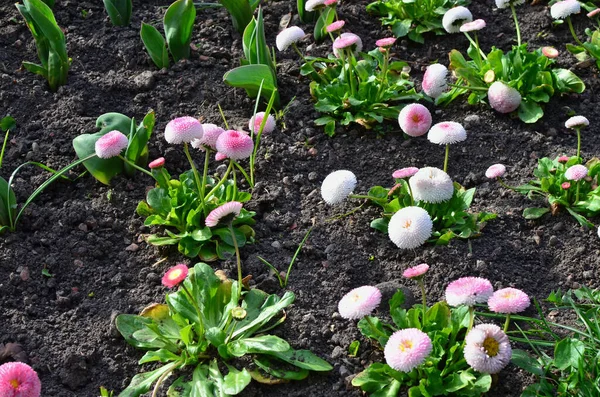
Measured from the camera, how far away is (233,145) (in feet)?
8.77

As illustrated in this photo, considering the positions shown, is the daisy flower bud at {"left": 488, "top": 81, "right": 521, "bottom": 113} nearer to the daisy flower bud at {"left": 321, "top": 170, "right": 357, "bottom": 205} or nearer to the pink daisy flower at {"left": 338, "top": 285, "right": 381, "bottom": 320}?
the daisy flower bud at {"left": 321, "top": 170, "right": 357, "bottom": 205}

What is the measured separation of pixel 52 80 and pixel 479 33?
2.03 m

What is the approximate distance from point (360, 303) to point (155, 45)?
1.87 meters

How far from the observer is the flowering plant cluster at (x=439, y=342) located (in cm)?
209

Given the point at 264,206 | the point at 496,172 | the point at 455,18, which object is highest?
the point at 455,18

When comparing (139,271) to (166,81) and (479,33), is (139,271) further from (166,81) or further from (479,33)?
(479,33)

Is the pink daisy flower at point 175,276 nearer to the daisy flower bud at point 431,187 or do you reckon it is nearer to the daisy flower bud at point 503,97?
the daisy flower bud at point 431,187

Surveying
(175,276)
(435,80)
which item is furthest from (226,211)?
(435,80)

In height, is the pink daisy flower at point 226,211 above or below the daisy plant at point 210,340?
above

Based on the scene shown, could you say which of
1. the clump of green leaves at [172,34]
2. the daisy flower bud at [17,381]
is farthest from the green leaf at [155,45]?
the daisy flower bud at [17,381]

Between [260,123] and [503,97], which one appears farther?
[503,97]

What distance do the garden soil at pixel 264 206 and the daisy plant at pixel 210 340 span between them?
0.07 metres

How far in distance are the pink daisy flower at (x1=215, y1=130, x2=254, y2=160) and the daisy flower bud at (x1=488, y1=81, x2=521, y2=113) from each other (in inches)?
46.5

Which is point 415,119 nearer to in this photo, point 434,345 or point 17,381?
point 434,345
